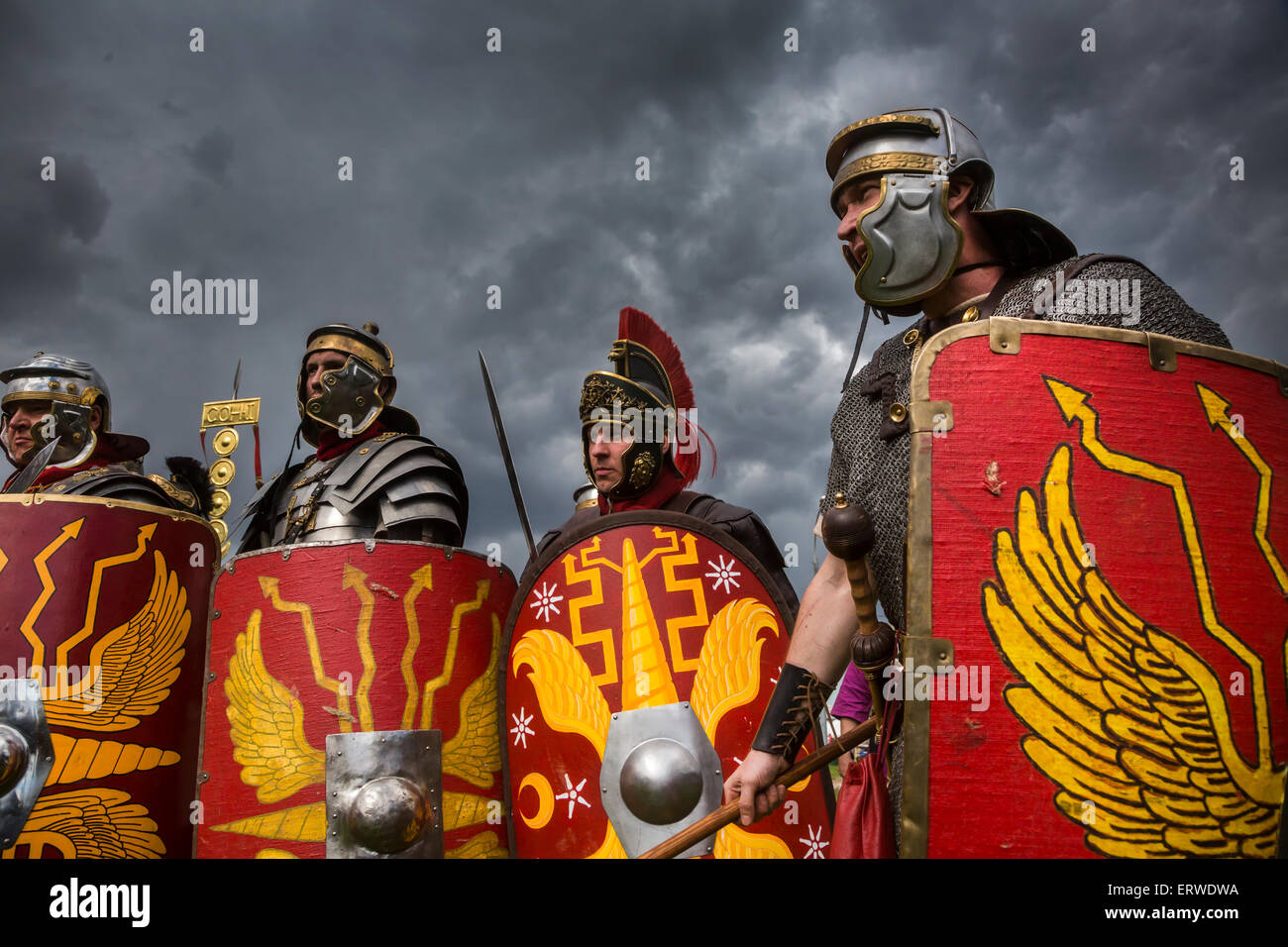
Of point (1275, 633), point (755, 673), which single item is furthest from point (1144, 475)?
point (755, 673)

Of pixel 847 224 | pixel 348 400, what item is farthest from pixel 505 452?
pixel 847 224

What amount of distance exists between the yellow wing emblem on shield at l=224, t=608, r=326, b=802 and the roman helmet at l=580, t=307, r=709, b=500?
165cm

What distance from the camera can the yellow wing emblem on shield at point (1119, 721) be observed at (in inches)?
64.2

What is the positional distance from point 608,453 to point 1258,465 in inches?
107

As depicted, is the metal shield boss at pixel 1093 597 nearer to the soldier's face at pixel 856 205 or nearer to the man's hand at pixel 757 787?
the man's hand at pixel 757 787

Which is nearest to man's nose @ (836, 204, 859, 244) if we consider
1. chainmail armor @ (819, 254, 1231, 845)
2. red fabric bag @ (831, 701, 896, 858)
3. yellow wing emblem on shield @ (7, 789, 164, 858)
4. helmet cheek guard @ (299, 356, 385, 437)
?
chainmail armor @ (819, 254, 1231, 845)

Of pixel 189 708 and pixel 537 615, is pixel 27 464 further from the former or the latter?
pixel 537 615

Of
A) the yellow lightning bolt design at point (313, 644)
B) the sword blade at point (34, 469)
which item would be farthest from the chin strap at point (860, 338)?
the sword blade at point (34, 469)

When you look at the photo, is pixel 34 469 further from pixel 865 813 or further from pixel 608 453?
pixel 865 813

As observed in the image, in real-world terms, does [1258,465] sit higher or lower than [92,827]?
higher

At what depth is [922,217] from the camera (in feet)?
7.68

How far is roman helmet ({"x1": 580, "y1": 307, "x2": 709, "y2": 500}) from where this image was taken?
4.19 m

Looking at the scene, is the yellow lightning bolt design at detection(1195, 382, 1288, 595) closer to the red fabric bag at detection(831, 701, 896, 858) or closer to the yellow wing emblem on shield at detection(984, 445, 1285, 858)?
the yellow wing emblem on shield at detection(984, 445, 1285, 858)

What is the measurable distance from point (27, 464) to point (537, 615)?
356cm
